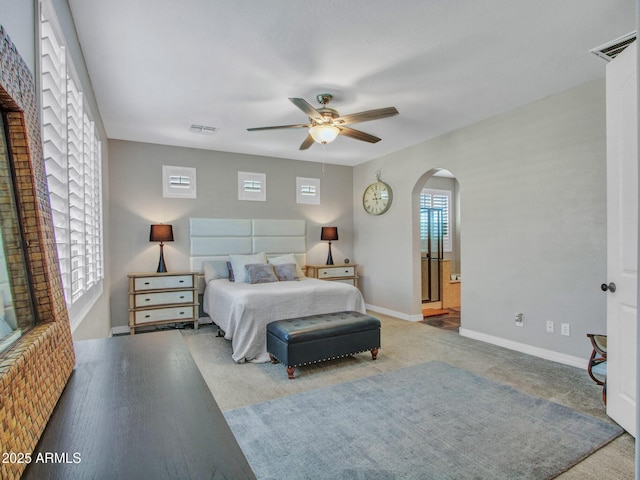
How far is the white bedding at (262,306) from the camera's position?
3.67 m

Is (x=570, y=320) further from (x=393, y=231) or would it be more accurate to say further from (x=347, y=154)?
(x=347, y=154)

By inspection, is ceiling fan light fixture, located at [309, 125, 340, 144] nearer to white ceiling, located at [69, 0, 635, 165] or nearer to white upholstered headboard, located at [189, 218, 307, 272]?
white ceiling, located at [69, 0, 635, 165]

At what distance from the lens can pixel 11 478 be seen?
Answer: 0.54m


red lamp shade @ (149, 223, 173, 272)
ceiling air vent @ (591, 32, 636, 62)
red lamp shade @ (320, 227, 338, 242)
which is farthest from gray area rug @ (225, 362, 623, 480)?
red lamp shade @ (320, 227, 338, 242)

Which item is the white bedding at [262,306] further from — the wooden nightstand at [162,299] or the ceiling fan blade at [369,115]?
the ceiling fan blade at [369,115]

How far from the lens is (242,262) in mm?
5223

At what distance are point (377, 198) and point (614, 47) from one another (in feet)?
12.5

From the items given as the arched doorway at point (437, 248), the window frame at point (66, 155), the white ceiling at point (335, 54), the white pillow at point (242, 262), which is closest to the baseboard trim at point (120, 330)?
the white pillow at point (242, 262)

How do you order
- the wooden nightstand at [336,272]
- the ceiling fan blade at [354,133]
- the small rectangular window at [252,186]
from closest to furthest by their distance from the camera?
the ceiling fan blade at [354,133] < the small rectangular window at [252,186] < the wooden nightstand at [336,272]

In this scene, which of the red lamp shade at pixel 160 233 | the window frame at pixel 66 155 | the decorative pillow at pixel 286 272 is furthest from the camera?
the decorative pillow at pixel 286 272

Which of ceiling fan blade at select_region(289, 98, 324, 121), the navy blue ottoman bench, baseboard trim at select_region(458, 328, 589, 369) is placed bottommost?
baseboard trim at select_region(458, 328, 589, 369)

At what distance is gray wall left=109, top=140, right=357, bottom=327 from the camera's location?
504 centimetres

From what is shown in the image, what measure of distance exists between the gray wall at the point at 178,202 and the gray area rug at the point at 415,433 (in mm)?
3349

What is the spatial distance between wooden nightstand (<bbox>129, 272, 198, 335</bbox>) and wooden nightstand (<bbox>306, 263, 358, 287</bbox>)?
195 cm
